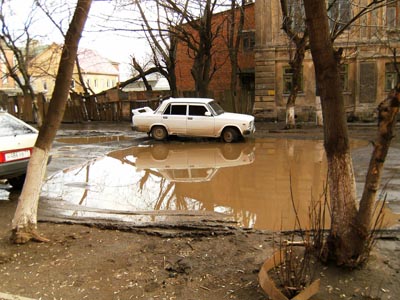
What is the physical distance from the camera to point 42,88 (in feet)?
200

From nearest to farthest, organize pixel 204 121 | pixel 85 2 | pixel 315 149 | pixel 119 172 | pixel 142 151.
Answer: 1. pixel 85 2
2. pixel 119 172
3. pixel 315 149
4. pixel 142 151
5. pixel 204 121

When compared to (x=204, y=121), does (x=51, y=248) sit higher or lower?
lower

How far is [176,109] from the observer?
1593 centimetres

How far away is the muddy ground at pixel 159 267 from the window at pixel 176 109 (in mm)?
10441

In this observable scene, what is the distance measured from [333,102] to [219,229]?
2525mm

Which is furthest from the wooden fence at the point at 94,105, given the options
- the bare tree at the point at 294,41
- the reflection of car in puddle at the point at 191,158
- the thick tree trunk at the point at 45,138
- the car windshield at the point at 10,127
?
the thick tree trunk at the point at 45,138

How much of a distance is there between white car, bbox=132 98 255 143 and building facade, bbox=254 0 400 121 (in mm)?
8158

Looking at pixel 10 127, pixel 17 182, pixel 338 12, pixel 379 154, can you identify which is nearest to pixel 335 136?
pixel 379 154

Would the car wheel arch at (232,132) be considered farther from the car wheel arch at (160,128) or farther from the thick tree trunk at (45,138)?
the thick tree trunk at (45,138)

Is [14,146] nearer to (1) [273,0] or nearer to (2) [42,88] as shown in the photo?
(1) [273,0]

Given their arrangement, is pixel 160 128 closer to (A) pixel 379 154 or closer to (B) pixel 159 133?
(B) pixel 159 133

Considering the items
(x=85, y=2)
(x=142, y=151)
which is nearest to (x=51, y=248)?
(x=85, y=2)

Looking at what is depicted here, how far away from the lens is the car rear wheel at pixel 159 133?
1627cm

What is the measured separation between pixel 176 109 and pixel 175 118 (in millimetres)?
354
